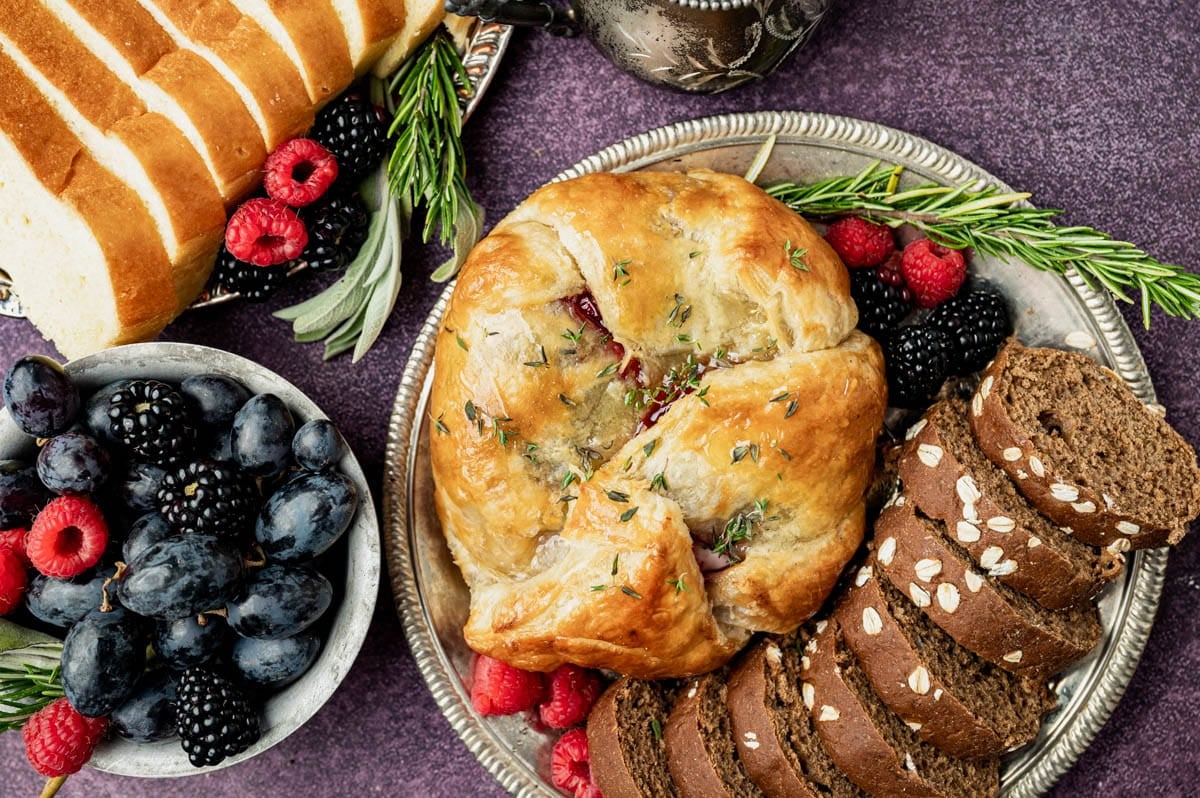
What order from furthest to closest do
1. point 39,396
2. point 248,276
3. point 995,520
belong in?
1. point 248,276
2. point 39,396
3. point 995,520

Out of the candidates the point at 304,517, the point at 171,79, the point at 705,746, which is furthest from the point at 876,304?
the point at 171,79

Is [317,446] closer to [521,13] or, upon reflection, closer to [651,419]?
[651,419]

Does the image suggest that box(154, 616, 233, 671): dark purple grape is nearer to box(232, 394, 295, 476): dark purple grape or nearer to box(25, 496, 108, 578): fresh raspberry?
box(25, 496, 108, 578): fresh raspberry

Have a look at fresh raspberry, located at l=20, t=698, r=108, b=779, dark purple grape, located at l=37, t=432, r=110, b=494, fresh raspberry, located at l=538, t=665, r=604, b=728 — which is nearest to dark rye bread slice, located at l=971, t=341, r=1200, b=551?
fresh raspberry, located at l=538, t=665, r=604, b=728

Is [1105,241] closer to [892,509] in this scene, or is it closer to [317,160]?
[892,509]

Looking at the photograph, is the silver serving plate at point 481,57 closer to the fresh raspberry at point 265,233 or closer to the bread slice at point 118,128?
the fresh raspberry at point 265,233

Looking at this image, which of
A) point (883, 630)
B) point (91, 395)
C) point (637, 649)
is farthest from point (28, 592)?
point (883, 630)
